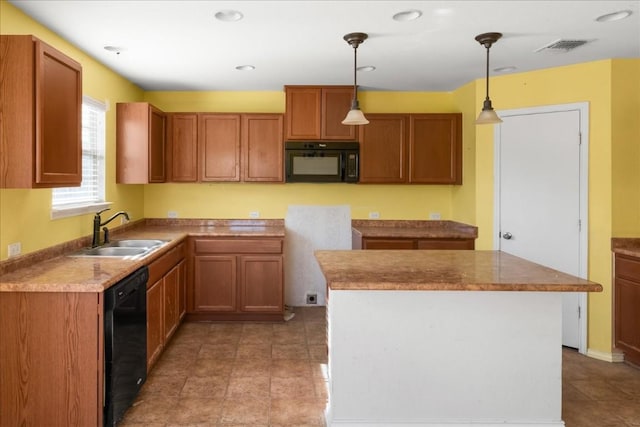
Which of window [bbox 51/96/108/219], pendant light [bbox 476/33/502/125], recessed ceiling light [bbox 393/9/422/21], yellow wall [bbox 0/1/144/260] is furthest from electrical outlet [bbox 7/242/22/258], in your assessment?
pendant light [bbox 476/33/502/125]

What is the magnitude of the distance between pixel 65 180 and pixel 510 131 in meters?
3.53

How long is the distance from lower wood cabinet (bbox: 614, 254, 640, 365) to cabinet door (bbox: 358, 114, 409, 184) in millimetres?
2066

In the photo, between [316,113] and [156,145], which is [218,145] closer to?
[156,145]

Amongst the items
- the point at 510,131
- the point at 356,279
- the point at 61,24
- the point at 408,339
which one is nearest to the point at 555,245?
the point at 510,131

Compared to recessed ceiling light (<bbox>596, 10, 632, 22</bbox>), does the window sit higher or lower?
lower

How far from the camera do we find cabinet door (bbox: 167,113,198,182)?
4.68 meters

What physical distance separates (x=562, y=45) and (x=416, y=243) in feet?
6.66

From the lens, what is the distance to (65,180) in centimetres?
257

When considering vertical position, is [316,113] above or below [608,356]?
above

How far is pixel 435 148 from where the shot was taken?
15.4ft

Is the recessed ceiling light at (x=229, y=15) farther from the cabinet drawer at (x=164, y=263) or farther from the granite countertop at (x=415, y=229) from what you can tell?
the granite countertop at (x=415, y=229)

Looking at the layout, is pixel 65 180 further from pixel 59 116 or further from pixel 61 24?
pixel 61 24

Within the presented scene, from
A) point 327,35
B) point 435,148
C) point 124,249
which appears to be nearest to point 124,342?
point 124,249

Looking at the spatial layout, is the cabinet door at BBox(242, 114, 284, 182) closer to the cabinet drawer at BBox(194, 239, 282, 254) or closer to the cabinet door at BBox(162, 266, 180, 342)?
the cabinet drawer at BBox(194, 239, 282, 254)
